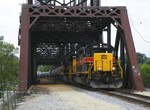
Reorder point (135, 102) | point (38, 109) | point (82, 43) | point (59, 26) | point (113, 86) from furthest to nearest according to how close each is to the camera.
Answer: point (82, 43) → point (59, 26) → point (113, 86) → point (135, 102) → point (38, 109)

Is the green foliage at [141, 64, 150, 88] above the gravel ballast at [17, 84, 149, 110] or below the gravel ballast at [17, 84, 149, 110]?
above

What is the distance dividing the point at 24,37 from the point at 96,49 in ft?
18.9

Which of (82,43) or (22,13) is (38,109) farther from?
(82,43)

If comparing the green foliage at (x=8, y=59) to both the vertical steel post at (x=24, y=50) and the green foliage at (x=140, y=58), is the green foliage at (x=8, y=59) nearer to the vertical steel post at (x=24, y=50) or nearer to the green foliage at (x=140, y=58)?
the vertical steel post at (x=24, y=50)

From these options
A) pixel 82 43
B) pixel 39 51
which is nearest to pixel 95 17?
pixel 82 43

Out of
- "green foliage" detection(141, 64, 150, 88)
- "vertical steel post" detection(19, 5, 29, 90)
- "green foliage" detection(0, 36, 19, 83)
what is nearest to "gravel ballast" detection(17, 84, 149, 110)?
"vertical steel post" detection(19, 5, 29, 90)

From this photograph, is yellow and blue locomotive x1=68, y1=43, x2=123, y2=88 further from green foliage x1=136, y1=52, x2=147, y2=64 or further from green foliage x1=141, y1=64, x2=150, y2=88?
green foliage x1=136, y1=52, x2=147, y2=64

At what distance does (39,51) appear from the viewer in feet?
247

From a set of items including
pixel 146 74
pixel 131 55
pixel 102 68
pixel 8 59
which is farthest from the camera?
pixel 8 59

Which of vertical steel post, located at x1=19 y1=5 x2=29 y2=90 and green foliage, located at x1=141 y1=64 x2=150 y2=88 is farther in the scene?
green foliage, located at x1=141 y1=64 x2=150 y2=88

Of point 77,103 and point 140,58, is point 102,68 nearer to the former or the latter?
point 77,103

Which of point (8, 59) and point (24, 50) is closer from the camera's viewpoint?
point (24, 50)

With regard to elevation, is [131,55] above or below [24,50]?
below

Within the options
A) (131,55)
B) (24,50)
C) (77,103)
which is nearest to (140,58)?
(131,55)
